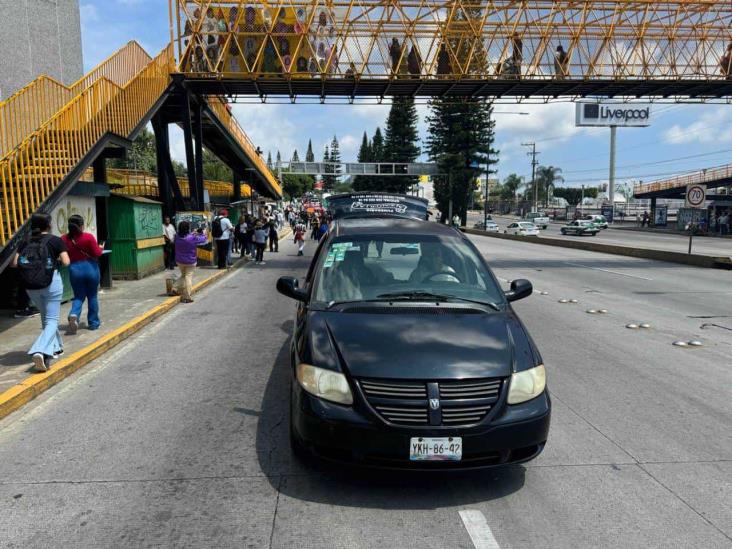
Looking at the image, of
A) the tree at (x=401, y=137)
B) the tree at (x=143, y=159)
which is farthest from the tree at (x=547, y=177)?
the tree at (x=143, y=159)

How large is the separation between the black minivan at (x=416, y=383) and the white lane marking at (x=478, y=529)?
0.95ft

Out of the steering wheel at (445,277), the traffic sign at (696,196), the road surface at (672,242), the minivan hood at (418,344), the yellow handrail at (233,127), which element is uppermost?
the yellow handrail at (233,127)

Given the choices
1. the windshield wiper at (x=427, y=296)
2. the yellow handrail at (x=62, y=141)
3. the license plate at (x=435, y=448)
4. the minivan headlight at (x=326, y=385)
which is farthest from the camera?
the yellow handrail at (x=62, y=141)

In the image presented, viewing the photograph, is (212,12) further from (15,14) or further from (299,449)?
(299,449)

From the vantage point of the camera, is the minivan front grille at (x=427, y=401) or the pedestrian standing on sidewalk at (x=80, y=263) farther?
the pedestrian standing on sidewalk at (x=80, y=263)

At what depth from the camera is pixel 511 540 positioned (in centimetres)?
313

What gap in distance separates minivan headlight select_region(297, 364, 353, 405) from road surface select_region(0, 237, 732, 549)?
690mm

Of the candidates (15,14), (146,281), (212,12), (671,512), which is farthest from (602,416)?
(212,12)

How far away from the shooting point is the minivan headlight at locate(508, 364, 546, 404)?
355 centimetres

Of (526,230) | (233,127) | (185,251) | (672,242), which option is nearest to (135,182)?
(233,127)

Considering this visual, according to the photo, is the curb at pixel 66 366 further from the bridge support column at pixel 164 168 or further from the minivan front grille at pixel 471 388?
the bridge support column at pixel 164 168

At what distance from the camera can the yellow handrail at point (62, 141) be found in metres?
8.60

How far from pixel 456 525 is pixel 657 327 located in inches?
283

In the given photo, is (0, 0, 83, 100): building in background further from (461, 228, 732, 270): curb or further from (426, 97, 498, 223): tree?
(426, 97, 498, 223): tree
